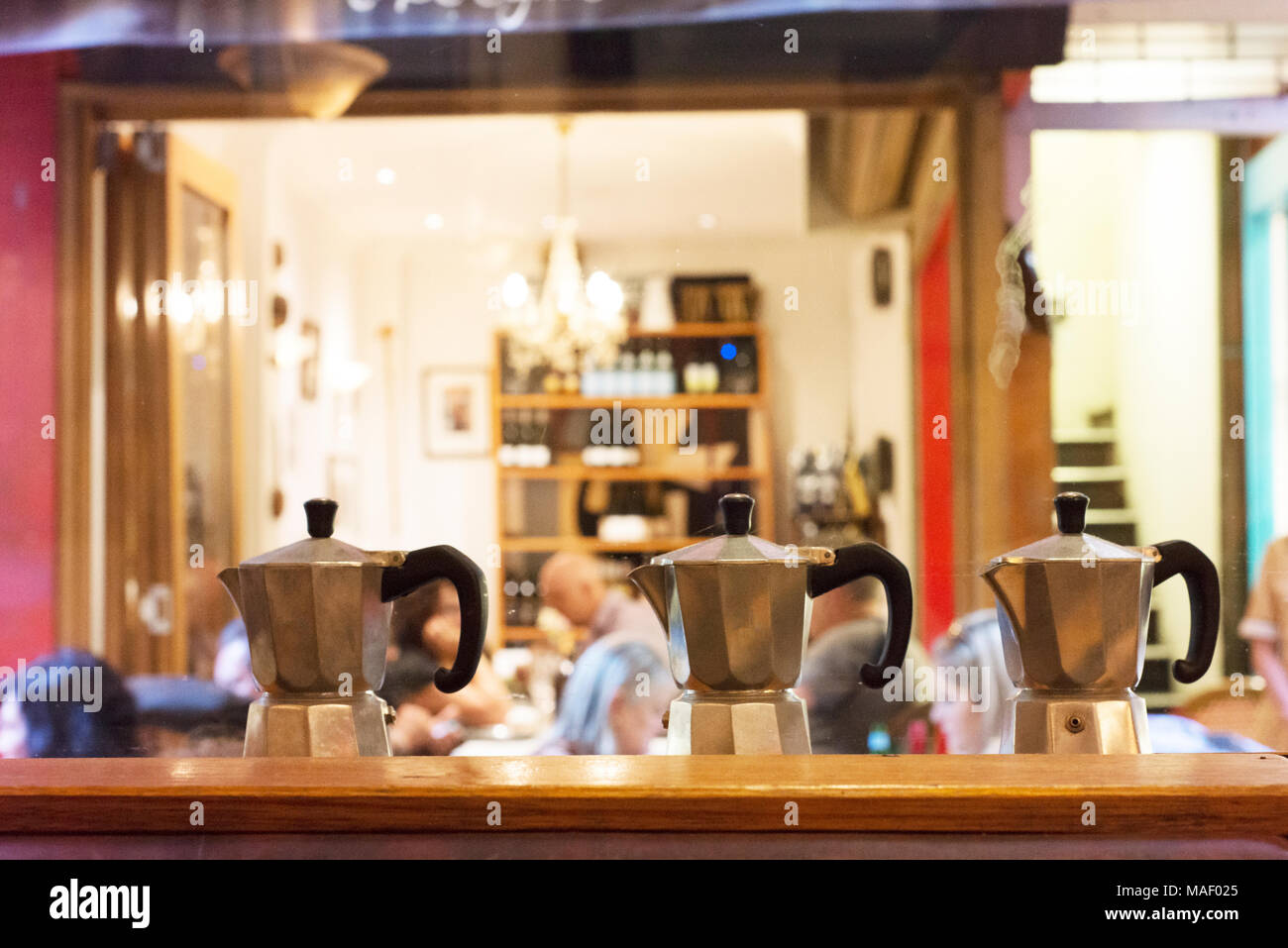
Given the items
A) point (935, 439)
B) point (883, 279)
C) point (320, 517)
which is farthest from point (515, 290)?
point (320, 517)

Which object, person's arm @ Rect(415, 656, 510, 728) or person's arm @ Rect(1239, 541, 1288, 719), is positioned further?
person's arm @ Rect(415, 656, 510, 728)

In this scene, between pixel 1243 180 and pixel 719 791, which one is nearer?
pixel 719 791

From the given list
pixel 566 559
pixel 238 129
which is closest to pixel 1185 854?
pixel 566 559

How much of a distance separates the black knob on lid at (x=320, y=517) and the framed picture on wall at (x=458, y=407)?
9.79ft

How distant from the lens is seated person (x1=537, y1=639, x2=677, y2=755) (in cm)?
192

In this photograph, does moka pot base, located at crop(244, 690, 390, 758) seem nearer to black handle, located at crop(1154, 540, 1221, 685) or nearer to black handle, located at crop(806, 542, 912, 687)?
black handle, located at crop(806, 542, 912, 687)

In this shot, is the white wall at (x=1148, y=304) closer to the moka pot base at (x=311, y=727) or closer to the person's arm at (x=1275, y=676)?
the person's arm at (x=1275, y=676)

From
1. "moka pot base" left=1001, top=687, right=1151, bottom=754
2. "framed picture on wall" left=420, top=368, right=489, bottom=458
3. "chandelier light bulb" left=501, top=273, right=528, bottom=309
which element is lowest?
"moka pot base" left=1001, top=687, right=1151, bottom=754

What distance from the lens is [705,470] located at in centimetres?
386

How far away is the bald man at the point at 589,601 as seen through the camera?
2.70m

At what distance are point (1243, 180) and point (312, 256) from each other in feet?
8.35

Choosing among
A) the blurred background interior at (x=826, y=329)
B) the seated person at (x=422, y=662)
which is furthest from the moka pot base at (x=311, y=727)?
the seated person at (x=422, y=662)

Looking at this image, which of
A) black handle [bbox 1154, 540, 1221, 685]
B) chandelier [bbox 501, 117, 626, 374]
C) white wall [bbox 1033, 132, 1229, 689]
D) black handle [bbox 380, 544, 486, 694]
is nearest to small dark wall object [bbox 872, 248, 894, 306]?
white wall [bbox 1033, 132, 1229, 689]
